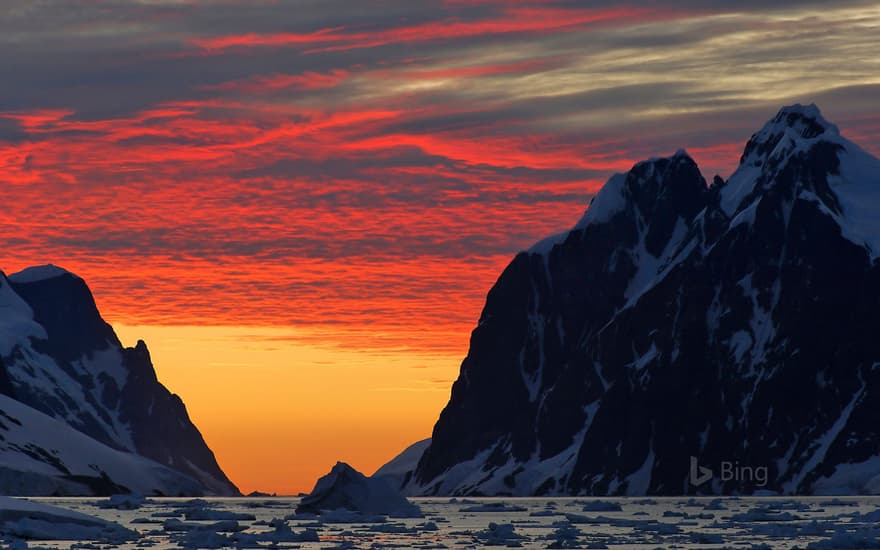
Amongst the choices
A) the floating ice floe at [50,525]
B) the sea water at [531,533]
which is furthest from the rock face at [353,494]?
the floating ice floe at [50,525]

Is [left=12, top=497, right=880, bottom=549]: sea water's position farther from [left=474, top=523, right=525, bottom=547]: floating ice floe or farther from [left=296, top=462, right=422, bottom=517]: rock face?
[left=296, top=462, right=422, bottom=517]: rock face

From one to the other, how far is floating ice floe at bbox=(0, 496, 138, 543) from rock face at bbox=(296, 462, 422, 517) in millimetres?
51748

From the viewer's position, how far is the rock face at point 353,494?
634 feet

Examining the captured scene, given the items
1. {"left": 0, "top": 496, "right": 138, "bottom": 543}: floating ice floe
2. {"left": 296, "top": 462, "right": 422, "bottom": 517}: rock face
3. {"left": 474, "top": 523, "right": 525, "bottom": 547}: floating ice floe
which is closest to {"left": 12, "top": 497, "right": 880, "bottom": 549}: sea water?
{"left": 474, "top": 523, "right": 525, "bottom": 547}: floating ice floe

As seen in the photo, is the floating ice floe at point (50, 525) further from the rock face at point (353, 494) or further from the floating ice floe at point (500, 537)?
the rock face at point (353, 494)

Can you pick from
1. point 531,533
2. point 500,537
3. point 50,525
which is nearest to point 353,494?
point 531,533

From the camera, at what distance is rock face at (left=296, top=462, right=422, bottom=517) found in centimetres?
19338

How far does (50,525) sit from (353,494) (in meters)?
64.1

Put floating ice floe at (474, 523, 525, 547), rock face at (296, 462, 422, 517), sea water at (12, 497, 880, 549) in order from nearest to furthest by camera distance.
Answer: sea water at (12, 497, 880, 549) < floating ice floe at (474, 523, 525, 547) < rock face at (296, 462, 422, 517)

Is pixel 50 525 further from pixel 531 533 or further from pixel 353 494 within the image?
pixel 353 494

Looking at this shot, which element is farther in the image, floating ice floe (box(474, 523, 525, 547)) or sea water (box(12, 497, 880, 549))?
floating ice floe (box(474, 523, 525, 547))

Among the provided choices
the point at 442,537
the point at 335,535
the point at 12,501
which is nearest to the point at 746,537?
the point at 442,537

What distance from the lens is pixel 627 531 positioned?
155 meters

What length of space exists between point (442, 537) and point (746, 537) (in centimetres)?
2640
